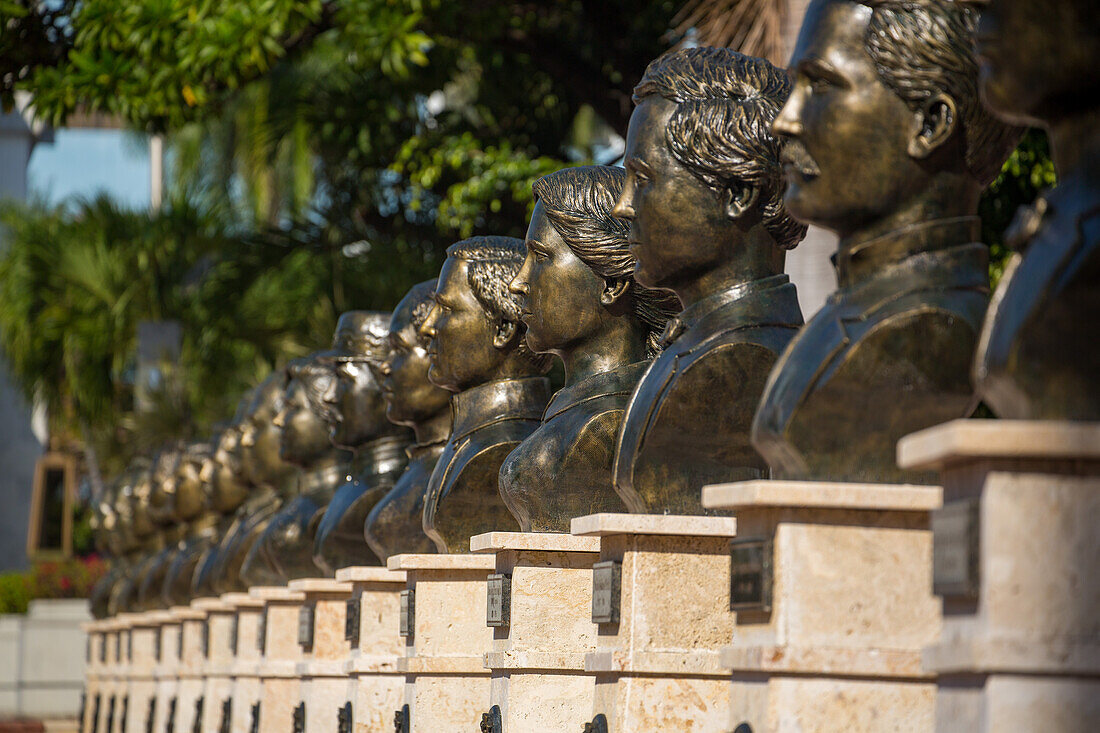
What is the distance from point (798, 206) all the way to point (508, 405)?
11.7 feet

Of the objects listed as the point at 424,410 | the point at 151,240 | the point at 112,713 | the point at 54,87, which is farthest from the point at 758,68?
the point at 151,240

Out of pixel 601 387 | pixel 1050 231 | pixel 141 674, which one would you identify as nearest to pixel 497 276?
pixel 601 387

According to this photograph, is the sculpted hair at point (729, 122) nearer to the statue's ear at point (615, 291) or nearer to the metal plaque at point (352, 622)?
the statue's ear at point (615, 291)

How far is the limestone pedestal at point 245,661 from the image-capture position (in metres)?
12.0

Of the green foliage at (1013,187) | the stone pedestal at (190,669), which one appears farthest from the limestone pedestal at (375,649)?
the stone pedestal at (190,669)

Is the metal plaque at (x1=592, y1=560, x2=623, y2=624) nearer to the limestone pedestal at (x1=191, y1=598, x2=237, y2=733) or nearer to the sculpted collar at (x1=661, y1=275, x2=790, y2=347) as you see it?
the sculpted collar at (x1=661, y1=275, x2=790, y2=347)

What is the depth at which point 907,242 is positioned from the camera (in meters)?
4.63

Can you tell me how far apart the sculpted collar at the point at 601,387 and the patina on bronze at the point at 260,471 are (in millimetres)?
5684

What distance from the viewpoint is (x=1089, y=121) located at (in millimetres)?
3785

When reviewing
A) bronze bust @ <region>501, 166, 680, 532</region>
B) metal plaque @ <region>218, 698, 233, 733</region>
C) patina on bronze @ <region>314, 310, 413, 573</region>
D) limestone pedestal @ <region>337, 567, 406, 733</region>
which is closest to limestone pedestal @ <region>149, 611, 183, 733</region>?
metal plaque @ <region>218, 698, 233, 733</region>

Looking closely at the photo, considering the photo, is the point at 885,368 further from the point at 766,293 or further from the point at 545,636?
the point at 545,636

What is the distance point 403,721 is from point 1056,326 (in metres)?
5.12

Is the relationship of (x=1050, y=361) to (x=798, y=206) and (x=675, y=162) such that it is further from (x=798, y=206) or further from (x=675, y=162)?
(x=675, y=162)

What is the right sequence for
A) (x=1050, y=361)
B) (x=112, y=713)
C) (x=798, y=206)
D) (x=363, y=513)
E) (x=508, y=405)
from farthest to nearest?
1. (x=112, y=713)
2. (x=363, y=513)
3. (x=508, y=405)
4. (x=798, y=206)
5. (x=1050, y=361)
